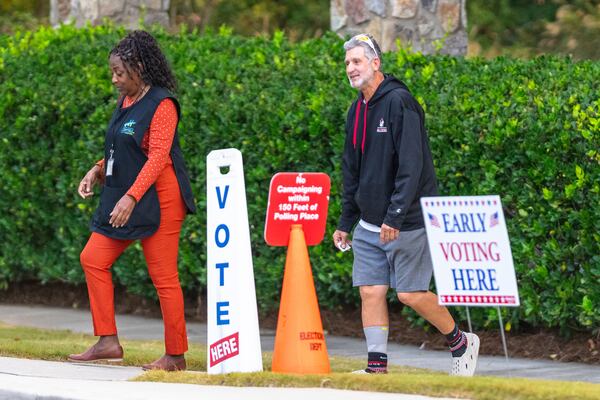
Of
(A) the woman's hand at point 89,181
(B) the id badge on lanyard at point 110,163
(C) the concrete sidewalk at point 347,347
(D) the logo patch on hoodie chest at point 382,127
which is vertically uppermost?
(D) the logo patch on hoodie chest at point 382,127

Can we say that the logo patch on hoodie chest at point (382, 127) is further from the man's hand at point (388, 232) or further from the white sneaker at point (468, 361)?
the white sneaker at point (468, 361)

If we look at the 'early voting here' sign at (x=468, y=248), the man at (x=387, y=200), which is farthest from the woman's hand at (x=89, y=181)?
the 'early voting here' sign at (x=468, y=248)

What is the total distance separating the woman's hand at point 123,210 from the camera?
8648 millimetres

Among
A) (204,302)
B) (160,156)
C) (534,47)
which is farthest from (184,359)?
(534,47)

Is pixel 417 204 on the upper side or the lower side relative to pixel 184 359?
upper

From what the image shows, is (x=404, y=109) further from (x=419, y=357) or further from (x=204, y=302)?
(x=204, y=302)

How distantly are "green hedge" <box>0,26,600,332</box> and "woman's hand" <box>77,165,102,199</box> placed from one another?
2.04m

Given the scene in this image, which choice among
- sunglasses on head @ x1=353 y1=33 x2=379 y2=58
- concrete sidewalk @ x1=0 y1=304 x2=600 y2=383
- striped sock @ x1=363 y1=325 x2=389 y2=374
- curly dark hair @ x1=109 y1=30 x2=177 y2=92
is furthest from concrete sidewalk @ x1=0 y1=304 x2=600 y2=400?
sunglasses on head @ x1=353 y1=33 x2=379 y2=58

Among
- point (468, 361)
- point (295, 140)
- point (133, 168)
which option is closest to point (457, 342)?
point (468, 361)

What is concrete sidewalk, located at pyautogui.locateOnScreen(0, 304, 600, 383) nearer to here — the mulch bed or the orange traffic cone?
the mulch bed

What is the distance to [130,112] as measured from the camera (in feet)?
29.1

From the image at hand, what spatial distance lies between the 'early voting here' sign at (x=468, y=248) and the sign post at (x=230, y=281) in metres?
1.10

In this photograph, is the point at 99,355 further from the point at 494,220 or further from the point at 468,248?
the point at 494,220

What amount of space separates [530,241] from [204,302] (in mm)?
3634
